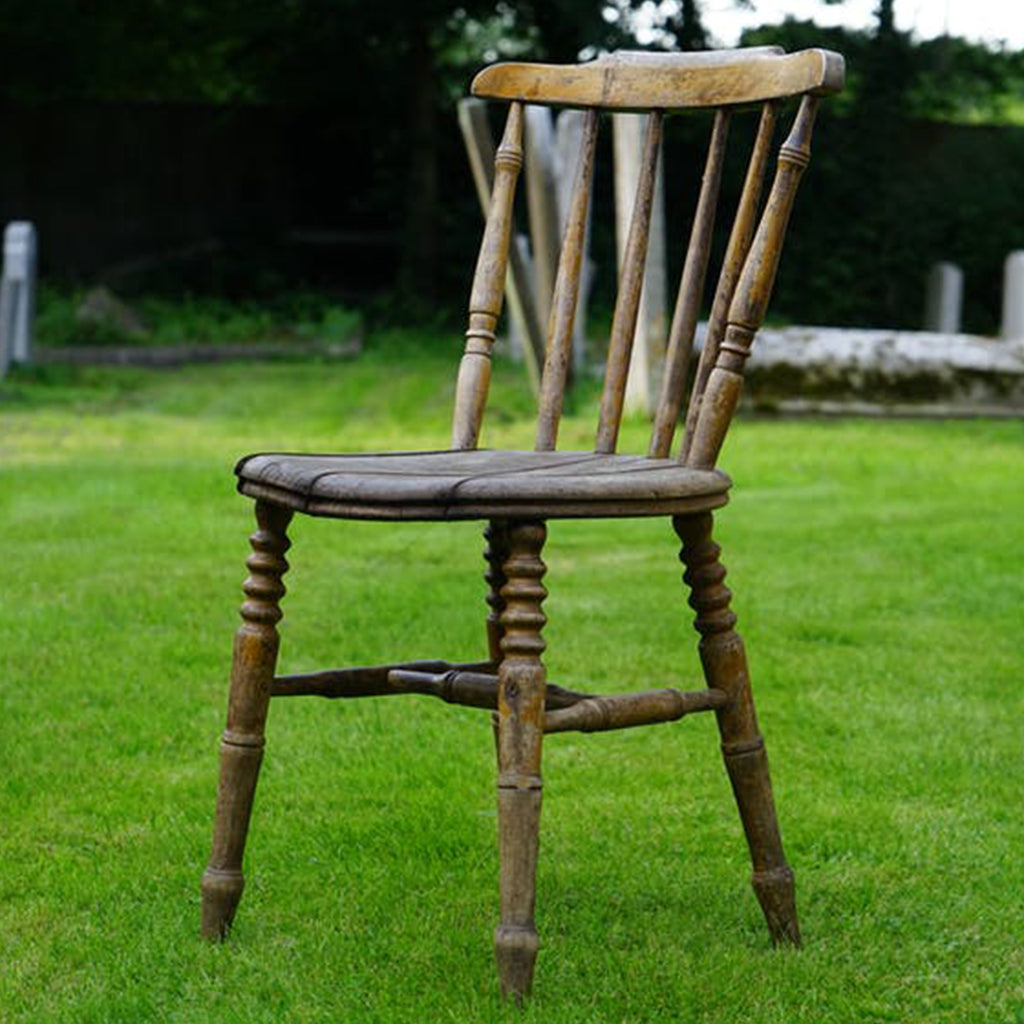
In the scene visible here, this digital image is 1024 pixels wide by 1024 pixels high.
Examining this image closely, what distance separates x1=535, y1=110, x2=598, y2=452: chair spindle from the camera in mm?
3129

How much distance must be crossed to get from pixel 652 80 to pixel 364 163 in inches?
675

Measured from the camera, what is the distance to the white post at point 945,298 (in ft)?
55.2

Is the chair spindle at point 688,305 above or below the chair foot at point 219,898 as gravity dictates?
above

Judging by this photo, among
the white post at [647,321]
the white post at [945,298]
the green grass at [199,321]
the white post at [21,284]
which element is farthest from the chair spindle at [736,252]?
the white post at [945,298]

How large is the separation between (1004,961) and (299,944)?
3.31 ft

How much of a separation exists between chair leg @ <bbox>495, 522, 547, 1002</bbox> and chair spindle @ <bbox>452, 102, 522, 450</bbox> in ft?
2.26

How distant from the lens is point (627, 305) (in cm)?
312

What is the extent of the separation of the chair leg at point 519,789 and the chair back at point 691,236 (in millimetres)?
425

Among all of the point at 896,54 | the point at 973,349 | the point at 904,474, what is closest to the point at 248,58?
the point at 896,54

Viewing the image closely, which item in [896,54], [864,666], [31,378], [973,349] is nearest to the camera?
[864,666]

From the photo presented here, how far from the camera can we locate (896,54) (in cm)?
1870

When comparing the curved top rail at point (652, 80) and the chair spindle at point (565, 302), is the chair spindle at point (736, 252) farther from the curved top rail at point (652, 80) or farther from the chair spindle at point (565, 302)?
the chair spindle at point (565, 302)

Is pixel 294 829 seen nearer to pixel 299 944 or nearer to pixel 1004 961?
pixel 299 944

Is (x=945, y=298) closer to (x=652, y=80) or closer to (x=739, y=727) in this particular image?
(x=652, y=80)
